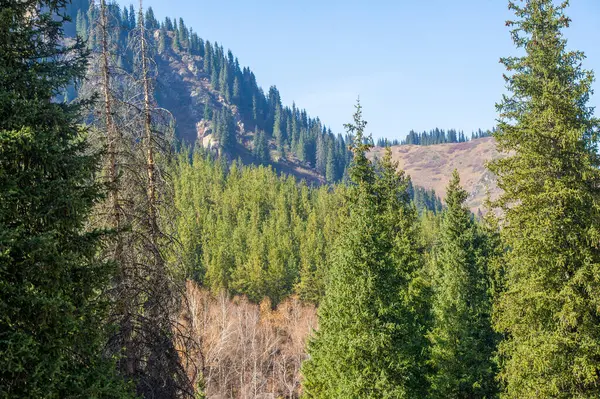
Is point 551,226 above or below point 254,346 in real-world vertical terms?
above

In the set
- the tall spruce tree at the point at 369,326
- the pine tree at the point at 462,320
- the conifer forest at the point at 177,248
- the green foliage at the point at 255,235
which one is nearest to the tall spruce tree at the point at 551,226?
the conifer forest at the point at 177,248

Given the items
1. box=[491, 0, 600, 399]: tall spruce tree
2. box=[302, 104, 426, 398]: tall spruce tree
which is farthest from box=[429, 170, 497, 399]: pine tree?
box=[491, 0, 600, 399]: tall spruce tree

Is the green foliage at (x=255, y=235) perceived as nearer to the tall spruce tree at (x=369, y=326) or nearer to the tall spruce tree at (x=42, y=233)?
the tall spruce tree at (x=369, y=326)

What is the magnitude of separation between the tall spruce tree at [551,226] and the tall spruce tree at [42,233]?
10685 millimetres

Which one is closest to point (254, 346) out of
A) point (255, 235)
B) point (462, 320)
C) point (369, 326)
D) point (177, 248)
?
point (462, 320)

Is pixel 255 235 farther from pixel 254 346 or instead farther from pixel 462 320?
pixel 462 320

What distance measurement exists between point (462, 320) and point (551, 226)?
11.3 m

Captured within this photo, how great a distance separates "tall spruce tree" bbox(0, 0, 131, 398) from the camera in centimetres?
666

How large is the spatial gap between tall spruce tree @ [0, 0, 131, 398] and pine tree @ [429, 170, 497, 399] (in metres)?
16.5

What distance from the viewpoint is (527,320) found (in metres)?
12.9

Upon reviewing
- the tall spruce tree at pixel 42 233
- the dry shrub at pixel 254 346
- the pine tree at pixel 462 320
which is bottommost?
the dry shrub at pixel 254 346

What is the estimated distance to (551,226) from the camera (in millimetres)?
12461

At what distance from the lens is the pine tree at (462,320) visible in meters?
21.5

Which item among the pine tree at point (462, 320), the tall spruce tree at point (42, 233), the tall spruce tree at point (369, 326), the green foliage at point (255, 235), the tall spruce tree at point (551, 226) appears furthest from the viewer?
the green foliage at point (255, 235)
